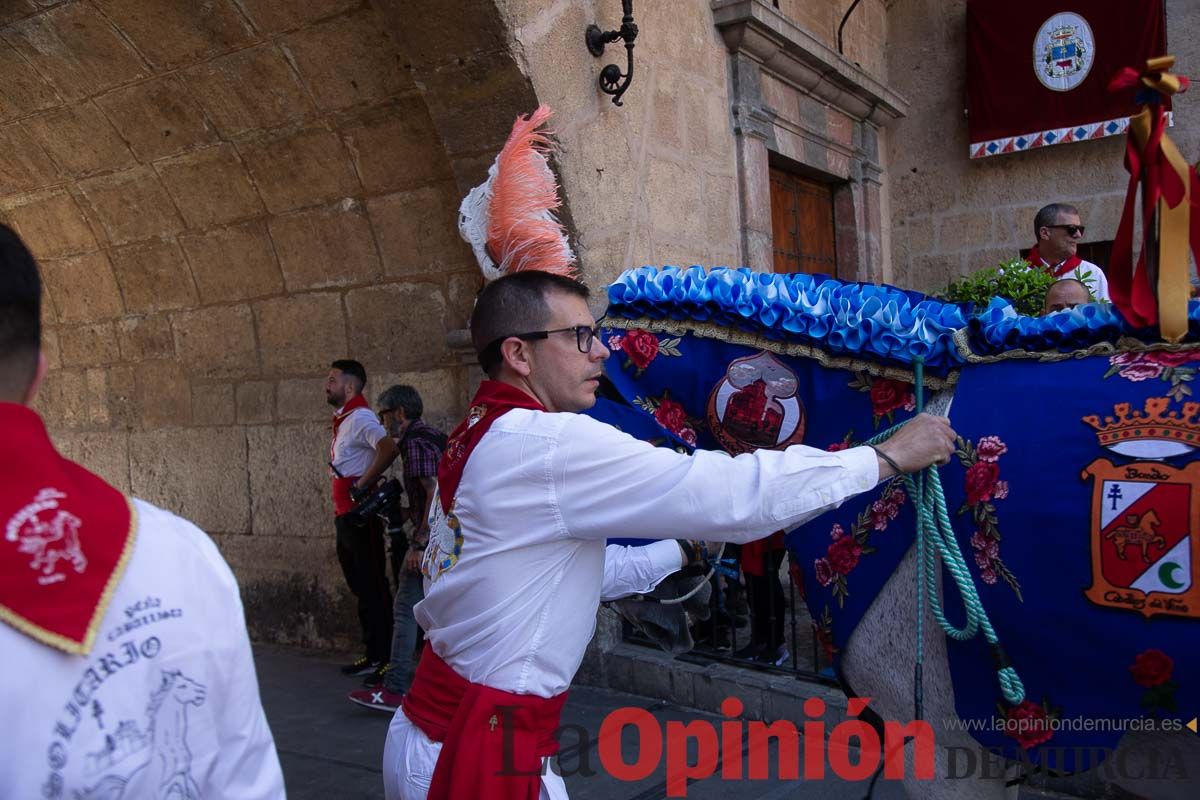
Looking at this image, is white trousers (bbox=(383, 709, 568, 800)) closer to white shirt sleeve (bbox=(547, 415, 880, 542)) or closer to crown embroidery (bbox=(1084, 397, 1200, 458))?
white shirt sleeve (bbox=(547, 415, 880, 542))

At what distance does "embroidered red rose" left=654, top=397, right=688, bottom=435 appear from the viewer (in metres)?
2.26

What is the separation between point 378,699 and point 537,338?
3.47 m

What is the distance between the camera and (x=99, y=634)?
1.00m

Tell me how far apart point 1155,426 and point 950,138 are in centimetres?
745

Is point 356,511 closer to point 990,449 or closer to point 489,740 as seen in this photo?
point 489,740

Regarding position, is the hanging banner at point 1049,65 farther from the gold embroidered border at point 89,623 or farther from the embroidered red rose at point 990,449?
the gold embroidered border at point 89,623

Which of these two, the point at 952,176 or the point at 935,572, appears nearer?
the point at 935,572

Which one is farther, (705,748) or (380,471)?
(380,471)

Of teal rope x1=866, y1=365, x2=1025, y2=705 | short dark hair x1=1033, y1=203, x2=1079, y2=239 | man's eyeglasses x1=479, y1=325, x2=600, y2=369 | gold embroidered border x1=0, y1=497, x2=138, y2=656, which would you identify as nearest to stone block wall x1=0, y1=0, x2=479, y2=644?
short dark hair x1=1033, y1=203, x2=1079, y2=239

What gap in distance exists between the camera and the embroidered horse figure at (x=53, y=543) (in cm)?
94

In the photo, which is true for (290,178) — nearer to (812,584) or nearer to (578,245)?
(578,245)

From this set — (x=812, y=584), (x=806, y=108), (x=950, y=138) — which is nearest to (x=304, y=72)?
(x=806, y=108)

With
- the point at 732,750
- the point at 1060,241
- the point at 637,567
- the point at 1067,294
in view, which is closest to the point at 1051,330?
the point at 637,567

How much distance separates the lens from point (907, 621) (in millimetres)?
1966
